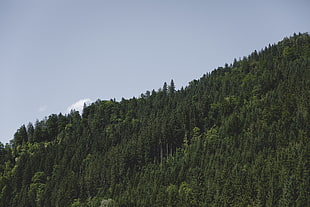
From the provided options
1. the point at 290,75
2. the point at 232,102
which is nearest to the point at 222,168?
the point at 232,102

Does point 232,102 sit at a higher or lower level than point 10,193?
higher

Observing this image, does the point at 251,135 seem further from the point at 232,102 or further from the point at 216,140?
the point at 232,102

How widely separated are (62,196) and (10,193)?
38910 millimetres

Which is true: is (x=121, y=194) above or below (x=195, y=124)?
below

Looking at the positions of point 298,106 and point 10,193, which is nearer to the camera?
point 298,106

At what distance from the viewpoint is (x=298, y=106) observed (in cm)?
16138

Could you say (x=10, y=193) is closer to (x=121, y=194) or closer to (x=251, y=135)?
(x=121, y=194)

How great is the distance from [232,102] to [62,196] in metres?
84.2

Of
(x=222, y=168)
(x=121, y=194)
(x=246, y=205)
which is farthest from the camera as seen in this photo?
(x=121, y=194)

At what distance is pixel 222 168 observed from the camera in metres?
138

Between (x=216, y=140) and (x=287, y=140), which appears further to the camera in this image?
(x=216, y=140)

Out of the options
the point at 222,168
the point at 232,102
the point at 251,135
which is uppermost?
the point at 232,102

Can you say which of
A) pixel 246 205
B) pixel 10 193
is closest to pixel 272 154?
pixel 246 205

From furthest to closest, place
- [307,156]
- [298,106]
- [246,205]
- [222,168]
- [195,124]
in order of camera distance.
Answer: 1. [195,124]
2. [298,106]
3. [222,168]
4. [307,156]
5. [246,205]
